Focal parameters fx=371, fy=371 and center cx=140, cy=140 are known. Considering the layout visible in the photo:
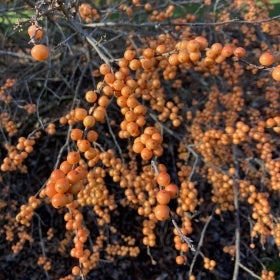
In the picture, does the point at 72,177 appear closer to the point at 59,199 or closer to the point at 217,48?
the point at 59,199

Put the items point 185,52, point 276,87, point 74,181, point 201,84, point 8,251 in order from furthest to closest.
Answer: point 201,84 < point 8,251 < point 276,87 < point 185,52 < point 74,181

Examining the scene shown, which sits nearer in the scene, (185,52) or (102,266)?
(185,52)

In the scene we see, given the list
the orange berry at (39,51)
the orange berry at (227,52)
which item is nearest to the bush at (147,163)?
the orange berry at (227,52)

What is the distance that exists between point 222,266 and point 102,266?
144cm

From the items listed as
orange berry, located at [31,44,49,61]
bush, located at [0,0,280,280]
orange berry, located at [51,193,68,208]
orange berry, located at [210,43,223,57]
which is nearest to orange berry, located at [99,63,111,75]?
orange berry, located at [31,44,49,61]

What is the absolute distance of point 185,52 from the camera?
161cm

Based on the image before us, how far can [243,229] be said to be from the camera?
15.4 feet

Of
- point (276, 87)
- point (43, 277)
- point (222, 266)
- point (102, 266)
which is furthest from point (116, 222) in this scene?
point (276, 87)

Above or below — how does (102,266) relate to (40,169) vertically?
below

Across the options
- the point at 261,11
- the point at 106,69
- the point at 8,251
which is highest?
the point at 106,69

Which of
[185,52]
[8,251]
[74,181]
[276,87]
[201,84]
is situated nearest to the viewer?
[74,181]

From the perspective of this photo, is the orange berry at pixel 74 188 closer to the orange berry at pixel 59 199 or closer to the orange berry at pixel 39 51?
the orange berry at pixel 59 199

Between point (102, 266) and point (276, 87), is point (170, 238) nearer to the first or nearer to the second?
point (102, 266)

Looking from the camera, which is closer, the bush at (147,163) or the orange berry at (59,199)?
the orange berry at (59,199)
